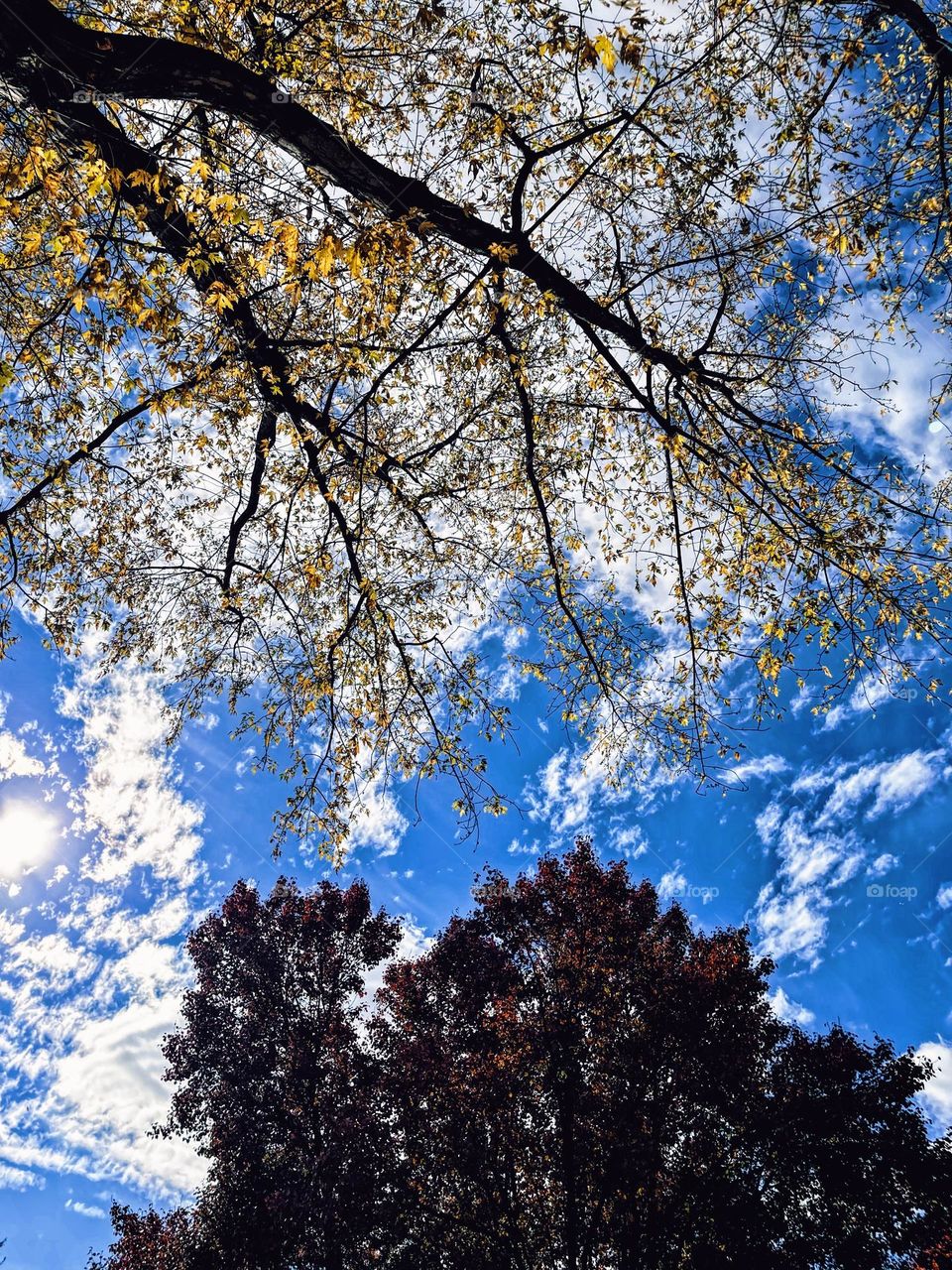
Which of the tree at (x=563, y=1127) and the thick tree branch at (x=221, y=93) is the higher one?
the thick tree branch at (x=221, y=93)

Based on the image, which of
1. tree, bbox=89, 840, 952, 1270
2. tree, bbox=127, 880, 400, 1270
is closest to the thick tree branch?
tree, bbox=89, 840, 952, 1270

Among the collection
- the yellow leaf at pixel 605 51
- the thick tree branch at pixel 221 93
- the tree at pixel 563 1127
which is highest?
the thick tree branch at pixel 221 93

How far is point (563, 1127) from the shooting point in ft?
49.3

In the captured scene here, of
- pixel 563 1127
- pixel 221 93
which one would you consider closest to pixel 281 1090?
pixel 563 1127

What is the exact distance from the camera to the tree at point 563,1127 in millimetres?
14398

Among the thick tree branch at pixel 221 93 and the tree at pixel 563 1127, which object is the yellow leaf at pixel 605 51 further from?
the tree at pixel 563 1127

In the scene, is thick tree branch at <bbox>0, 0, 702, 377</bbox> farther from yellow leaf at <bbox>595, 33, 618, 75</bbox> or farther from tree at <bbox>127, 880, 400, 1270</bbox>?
tree at <bbox>127, 880, 400, 1270</bbox>

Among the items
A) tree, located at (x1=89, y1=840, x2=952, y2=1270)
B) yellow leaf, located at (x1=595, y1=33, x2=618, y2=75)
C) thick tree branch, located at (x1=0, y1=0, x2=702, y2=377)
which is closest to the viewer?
yellow leaf, located at (x1=595, y1=33, x2=618, y2=75)

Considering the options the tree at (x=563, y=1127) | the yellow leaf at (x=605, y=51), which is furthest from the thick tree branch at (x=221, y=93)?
the tree at (x=563, y=1127)

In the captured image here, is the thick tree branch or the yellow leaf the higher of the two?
the thick tree branch

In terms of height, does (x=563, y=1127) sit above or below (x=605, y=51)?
below

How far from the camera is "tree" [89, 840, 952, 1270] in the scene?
14.4 m

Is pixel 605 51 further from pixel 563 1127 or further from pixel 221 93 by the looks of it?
pixel 563 1127

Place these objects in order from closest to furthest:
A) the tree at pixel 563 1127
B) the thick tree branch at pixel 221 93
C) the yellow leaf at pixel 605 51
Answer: the yellow leaf at pixel 605 51, the thick tree branch at pixel 221 93, the tree at pixel 563 1127
